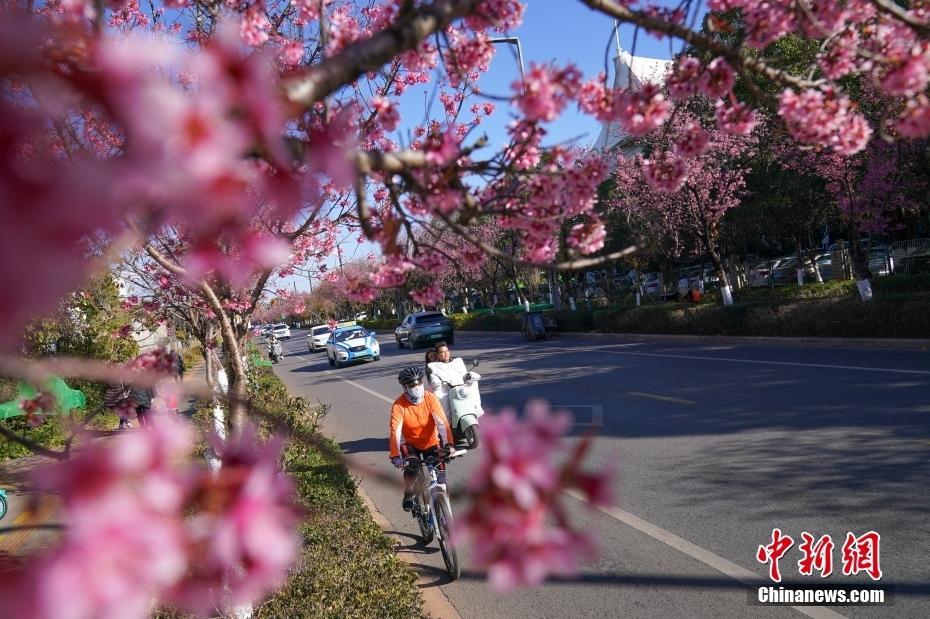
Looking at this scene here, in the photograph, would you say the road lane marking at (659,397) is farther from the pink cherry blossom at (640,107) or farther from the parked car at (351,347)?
the parked car at (351,347)

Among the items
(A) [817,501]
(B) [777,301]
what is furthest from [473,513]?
(B) [777,301]

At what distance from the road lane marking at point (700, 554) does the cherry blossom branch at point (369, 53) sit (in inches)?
115

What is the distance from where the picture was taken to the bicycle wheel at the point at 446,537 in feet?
17.4

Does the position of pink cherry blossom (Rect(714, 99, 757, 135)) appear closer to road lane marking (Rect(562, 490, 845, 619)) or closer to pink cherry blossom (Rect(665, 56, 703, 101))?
pink cherry blossom (Rect(665, 56, 703, 101))

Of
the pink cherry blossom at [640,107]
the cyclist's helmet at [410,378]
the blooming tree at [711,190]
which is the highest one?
the blooming tree at [711,190]

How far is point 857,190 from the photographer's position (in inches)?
782

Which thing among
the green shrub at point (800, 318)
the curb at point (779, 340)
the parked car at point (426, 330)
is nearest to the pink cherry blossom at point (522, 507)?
the curb at point (779, 340)

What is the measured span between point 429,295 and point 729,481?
4.62 m

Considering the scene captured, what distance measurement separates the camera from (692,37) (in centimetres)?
217

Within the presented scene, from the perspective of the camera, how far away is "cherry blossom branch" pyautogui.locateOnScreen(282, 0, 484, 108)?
1.37 meters

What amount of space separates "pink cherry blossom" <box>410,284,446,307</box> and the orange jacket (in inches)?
137

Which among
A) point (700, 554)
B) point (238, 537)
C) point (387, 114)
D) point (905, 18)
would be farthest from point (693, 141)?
point (700, 554)

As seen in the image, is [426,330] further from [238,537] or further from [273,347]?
[238,537]

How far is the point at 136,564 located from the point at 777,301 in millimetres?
18211
